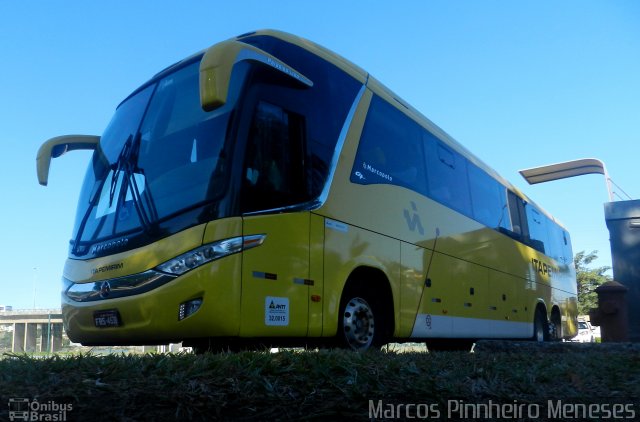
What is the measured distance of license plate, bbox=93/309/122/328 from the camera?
523cm

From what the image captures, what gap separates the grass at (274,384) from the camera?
95.6 inches

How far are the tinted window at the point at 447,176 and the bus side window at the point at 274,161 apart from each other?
10.8 feet

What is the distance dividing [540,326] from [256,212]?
11.0 m

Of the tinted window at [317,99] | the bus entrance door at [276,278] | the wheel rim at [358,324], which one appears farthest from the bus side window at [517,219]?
the bus entrance door at [276,278]

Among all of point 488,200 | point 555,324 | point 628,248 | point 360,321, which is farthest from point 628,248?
point 360,321

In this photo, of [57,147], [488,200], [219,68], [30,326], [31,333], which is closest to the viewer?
[219,68]

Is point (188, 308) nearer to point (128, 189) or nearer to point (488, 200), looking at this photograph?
point (128, 189)

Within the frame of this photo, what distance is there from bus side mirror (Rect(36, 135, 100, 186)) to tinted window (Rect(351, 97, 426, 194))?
355 centimetres

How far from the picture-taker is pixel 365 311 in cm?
644

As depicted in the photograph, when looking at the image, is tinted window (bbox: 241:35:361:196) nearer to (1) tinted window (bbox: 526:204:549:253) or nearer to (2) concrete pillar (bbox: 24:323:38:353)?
(1) tinted window (bbox: 526:204:549:253)

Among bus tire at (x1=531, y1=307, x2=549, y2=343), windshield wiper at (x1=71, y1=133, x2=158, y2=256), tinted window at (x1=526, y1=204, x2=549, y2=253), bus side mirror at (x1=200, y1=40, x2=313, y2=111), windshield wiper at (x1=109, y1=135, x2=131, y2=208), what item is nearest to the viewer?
bus side mirror at (x1=200, y1=40, x2=313, y2=111)

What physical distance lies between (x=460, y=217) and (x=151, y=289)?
5982 mm

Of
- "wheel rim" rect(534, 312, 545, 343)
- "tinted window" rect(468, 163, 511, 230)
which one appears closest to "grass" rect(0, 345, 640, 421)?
"tinted window" rect(468, 163, 511, 230)

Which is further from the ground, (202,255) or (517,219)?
(517,219)
